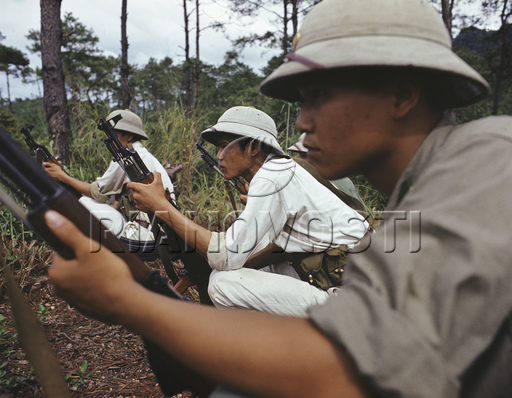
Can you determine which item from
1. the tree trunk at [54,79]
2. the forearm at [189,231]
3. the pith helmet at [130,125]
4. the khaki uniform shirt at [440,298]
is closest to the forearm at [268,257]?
the forearm at [189,231]

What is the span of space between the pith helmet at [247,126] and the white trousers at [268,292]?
94 cm

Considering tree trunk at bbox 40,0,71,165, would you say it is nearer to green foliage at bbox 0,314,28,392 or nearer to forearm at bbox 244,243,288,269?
green foliage at bbox 0,314,28,392

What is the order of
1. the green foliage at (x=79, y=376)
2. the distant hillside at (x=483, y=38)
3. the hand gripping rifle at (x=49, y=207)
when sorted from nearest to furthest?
the hand gripping rifle at (x=49, y=207), the green foliage at (x=79, y=376), the distant hillside at (x=483, y=38)

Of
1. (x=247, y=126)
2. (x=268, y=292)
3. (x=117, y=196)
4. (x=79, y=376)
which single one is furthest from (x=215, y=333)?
(x=117, y=196)

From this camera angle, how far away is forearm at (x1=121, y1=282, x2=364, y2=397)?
0.59 metres

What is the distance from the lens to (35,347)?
2.73ft

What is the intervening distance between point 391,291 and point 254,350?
246mm

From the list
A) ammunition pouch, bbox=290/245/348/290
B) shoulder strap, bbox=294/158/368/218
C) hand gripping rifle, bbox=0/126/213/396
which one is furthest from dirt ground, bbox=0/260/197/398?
hand gripping rifle, bbox=0/126/213/396

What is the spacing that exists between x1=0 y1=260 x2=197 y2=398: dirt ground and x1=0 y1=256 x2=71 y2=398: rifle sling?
176cm

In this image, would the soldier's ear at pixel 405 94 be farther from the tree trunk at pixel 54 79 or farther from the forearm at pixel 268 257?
the tree trunk at pixel 54 79

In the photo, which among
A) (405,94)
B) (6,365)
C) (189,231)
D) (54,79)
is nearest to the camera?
(405,94)

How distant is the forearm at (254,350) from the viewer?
0.59 metres

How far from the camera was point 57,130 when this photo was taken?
6082 millimetres

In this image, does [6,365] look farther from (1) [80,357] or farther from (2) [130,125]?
(2) [130,125]
